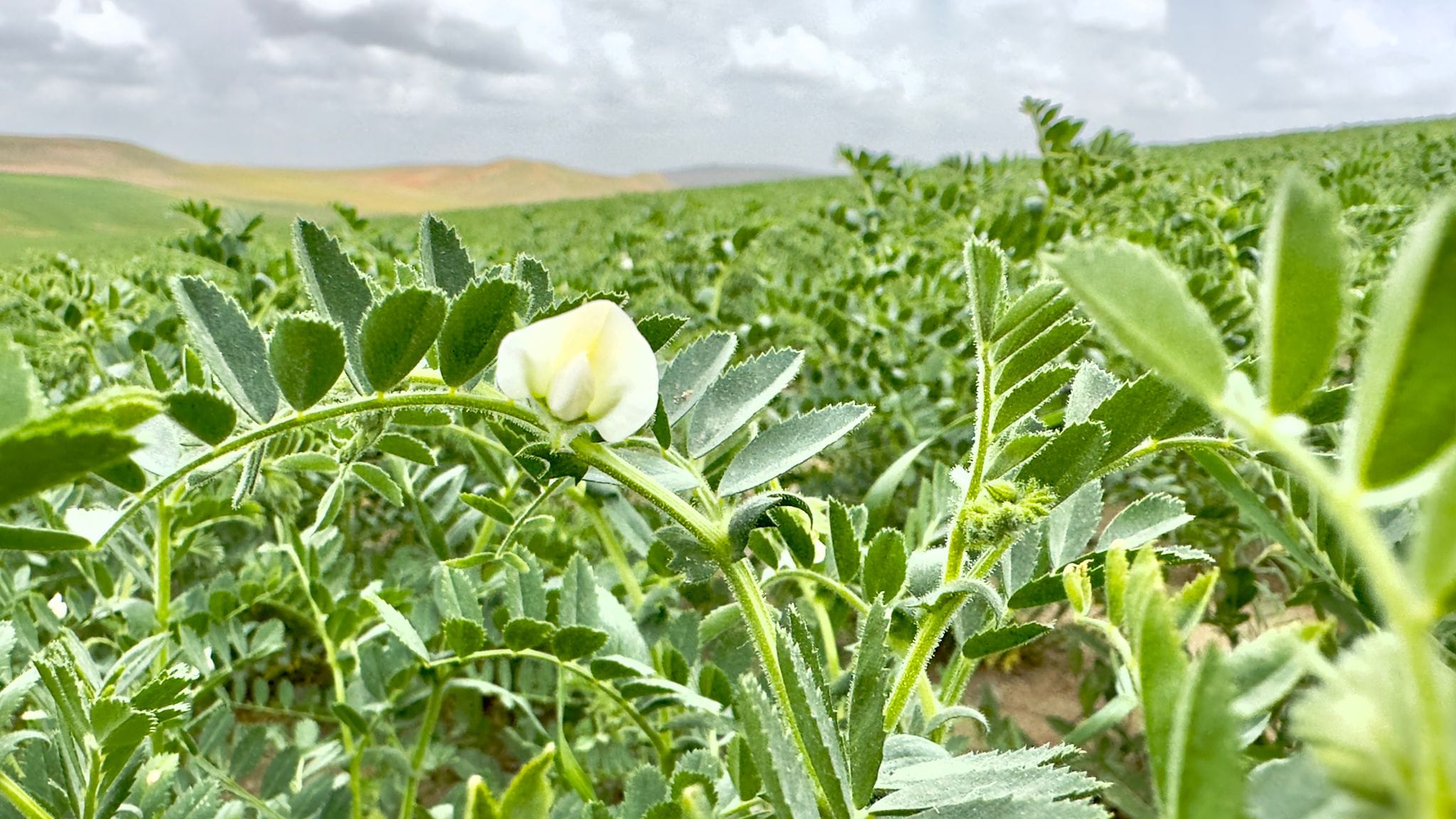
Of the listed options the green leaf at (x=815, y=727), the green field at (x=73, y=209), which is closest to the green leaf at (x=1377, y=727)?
the green leaf at (x=815, y=727)

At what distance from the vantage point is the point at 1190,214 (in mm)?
1299

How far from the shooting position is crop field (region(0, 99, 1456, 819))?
134mm

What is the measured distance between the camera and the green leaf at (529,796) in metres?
0.19

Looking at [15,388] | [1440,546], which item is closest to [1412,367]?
[1440,546]

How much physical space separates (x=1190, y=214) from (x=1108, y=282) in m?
1.31

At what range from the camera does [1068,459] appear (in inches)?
11.0

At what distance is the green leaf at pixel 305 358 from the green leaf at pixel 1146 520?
26 centimetres

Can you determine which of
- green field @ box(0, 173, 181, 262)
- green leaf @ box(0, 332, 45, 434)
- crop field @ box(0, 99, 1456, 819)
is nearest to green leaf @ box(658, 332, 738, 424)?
crop field @ box(0, 99, 1456, 819)

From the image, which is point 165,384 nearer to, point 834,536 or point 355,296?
point 355,296

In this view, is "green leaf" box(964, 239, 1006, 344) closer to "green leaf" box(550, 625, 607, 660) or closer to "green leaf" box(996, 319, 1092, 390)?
"green leaf" box(996, 319, 1092, 390)

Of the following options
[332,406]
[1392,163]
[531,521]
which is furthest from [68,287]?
[1392,163]

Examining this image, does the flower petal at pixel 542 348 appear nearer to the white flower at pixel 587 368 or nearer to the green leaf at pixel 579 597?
the white flower at pixel 587 368

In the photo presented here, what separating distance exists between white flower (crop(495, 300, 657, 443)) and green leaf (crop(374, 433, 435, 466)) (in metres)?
0.15

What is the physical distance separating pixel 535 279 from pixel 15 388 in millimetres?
180
